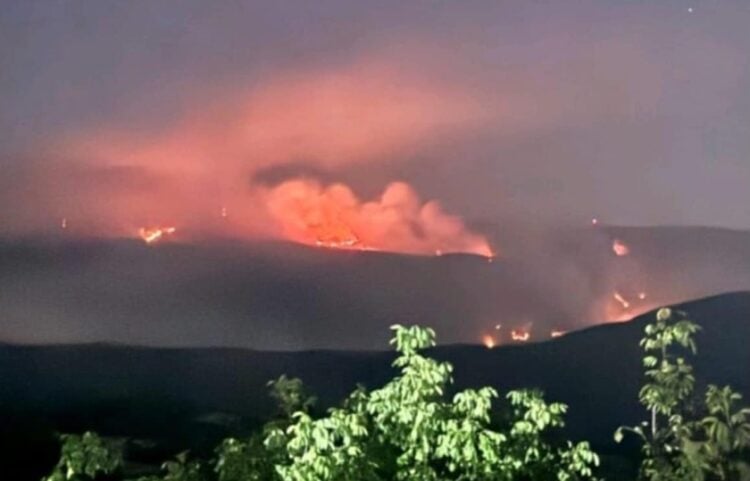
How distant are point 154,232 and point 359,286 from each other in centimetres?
65

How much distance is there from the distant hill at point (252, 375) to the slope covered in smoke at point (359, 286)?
0.05 meters

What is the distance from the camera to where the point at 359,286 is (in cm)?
410

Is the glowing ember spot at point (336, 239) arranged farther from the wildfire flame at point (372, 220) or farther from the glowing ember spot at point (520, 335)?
the glowing ember spot at point (520, 335)

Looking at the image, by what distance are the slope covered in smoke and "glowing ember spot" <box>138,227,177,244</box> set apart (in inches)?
1.0

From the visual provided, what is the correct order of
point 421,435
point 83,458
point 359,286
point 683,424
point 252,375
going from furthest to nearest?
point 359,286 < point 252,375 < point 683,424 < point 83,458 < point 421,435

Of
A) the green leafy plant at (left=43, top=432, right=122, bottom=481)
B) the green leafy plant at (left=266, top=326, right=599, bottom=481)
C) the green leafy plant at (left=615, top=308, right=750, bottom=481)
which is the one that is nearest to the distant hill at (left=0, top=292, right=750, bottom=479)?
the green leafy plant at (left=615, top=308, right=750, bottom=481)

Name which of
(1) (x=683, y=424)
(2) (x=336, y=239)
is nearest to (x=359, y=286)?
(2) (x=336, y=239)

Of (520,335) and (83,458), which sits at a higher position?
(520,335)

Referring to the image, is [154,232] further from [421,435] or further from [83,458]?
[421,435]

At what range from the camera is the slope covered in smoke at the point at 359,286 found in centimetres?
406

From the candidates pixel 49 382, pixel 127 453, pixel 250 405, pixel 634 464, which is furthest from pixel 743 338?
pixel 49 382

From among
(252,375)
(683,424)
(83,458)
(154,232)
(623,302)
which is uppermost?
(154,232)

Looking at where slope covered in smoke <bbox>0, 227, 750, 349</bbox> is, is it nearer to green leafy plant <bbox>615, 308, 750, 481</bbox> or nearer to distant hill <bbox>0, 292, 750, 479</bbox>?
distant hill <bbox>0, 292, 750, 479</bbox>

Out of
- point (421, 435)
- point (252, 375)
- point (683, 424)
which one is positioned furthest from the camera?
point (252, 375)
